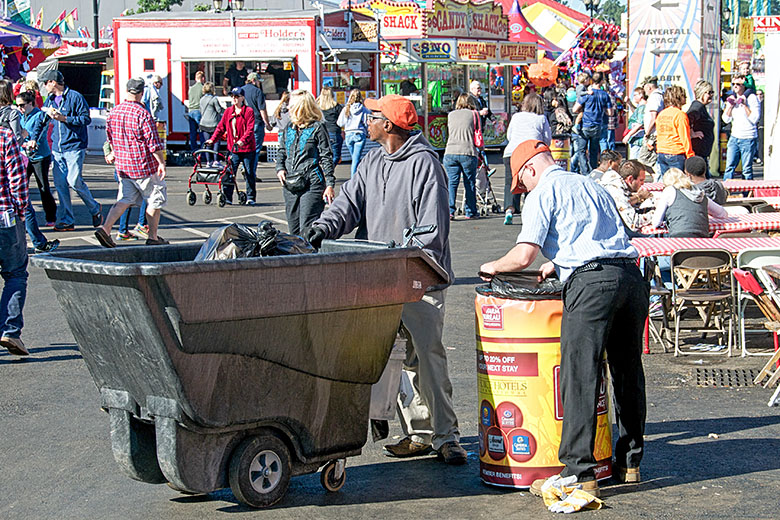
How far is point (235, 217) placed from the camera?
16.4 meters

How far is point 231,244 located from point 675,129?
9.91 metres

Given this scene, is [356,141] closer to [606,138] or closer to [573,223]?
[606,138]

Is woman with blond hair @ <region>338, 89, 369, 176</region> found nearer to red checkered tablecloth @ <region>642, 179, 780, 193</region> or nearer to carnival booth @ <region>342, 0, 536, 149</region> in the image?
red checkered tablecloth @ <region>642, 179, 780, 193</region>

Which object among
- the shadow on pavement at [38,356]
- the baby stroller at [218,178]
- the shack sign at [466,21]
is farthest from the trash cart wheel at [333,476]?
the shack sign at [466,21]

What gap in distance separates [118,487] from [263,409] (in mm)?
1108

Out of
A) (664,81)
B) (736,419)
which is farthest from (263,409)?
(664,81)

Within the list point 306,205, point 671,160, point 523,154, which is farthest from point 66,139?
point 523,154

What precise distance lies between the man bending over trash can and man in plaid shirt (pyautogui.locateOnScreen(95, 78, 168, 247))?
6.60m

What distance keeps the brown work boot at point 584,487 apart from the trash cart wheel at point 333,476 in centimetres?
93

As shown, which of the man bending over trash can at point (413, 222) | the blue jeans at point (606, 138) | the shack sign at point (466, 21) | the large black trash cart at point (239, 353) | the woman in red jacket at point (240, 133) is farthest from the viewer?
the shack sign at point (466, 21)

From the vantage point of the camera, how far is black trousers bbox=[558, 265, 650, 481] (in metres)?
5.10

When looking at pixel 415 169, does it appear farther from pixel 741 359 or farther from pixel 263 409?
pixel 741 359

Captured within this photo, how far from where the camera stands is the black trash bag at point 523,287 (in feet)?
17.3

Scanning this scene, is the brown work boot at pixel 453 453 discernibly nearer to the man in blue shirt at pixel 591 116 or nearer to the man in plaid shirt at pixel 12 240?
the man in plaid shirt at pixel 12 240
